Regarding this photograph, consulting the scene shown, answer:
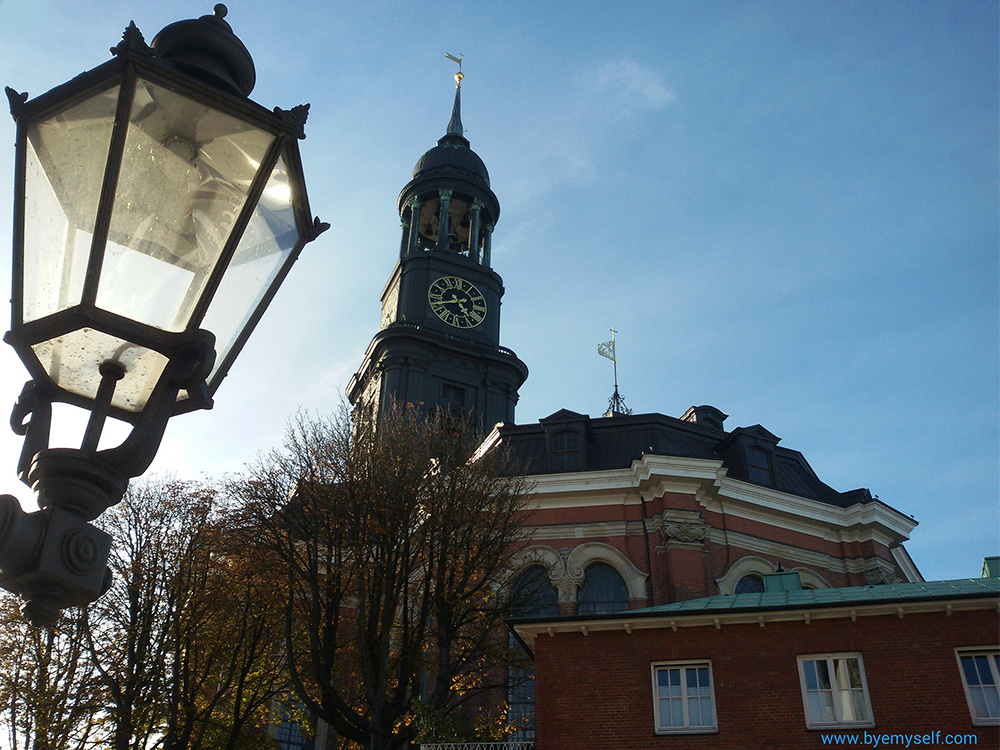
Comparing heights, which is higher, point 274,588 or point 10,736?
point 274,588

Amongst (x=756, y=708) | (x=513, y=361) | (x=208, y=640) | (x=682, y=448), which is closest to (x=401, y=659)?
(x=208, y=640)

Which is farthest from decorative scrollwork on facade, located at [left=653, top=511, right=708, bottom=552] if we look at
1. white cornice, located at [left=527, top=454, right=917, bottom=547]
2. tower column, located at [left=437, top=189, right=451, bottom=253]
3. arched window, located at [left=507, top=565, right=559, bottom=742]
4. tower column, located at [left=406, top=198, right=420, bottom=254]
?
tower column, located at [left=406, top=198, right=420, bottom=254]

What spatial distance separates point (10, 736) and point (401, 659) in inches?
393

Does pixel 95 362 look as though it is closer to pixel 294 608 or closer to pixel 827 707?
pixel 827 707

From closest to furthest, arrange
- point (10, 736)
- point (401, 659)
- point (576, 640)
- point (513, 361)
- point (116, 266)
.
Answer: point (116, 266), point (576, 640), point (401, 659), point (10, 736), point (513, 361)

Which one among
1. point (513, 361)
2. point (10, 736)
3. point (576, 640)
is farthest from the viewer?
point (513, 361)

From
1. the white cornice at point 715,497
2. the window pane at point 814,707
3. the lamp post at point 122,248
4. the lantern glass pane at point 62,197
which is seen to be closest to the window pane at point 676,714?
the window pane at point 814,707

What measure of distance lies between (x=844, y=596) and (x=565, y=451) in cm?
1292

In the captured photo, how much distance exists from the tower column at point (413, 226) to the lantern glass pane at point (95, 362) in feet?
136

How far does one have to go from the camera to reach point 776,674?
16281mm

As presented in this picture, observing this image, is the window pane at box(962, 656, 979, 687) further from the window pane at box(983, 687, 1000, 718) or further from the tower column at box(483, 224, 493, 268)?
the tower column at box(483, 224, 493, 268)

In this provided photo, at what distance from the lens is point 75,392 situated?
3.06 m

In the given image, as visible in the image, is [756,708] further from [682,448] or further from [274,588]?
[682,448]

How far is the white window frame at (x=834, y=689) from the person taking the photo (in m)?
15.4
